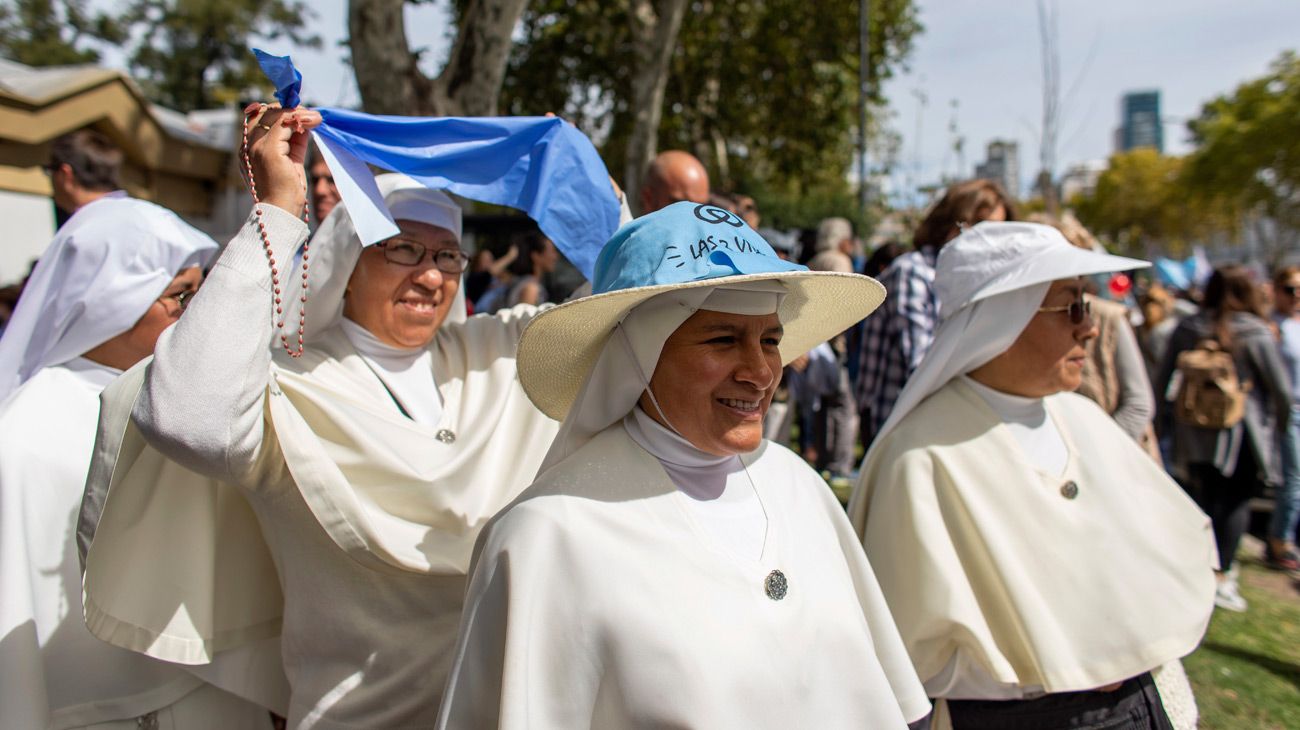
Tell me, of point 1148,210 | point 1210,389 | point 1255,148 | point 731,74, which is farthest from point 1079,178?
point 1210,389

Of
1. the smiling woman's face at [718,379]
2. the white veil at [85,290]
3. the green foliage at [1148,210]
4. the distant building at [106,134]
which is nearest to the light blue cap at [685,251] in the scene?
the smiling woman's face at [718,379]

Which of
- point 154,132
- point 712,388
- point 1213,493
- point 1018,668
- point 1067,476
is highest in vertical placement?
point 154,132

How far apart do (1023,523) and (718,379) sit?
1300mm

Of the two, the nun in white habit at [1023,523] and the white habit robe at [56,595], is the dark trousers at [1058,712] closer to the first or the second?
the nun in white habit at [1023,523]

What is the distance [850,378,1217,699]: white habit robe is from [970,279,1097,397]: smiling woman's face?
15 centimetres

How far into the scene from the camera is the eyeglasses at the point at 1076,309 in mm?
2889

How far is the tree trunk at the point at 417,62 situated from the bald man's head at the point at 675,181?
9.72ft

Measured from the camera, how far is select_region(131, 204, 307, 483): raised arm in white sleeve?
6.24 ft

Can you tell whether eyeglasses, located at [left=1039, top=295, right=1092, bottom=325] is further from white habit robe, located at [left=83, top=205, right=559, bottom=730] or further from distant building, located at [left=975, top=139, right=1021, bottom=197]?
distant building, located at [left=975, top=139, right=1021, bottom=197]

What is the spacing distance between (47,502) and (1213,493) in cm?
659

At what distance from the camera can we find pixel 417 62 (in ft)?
22.7

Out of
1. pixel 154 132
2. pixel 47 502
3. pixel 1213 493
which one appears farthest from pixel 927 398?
pixel 154 132

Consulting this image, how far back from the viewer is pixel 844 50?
70.4 feet

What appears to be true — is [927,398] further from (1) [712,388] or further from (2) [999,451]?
(1) [712,388]
